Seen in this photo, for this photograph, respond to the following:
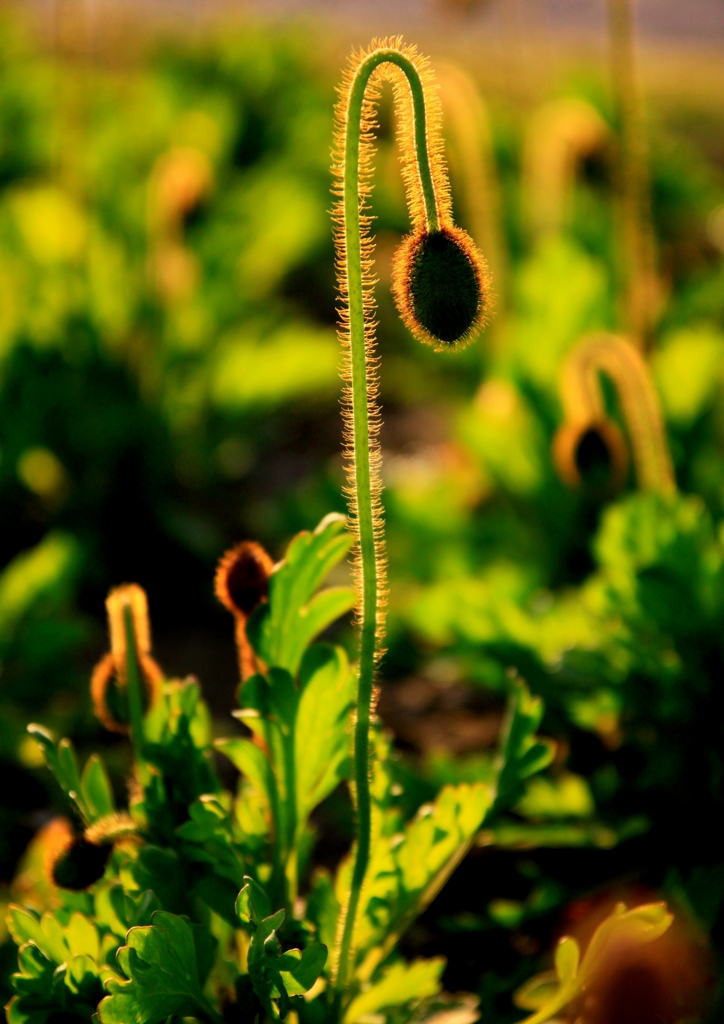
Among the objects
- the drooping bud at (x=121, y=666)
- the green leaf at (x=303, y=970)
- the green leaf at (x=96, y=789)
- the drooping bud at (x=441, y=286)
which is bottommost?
the green leaf at (x=303, y=970)

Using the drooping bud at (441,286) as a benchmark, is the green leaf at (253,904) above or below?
below

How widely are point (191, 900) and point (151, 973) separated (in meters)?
0.26

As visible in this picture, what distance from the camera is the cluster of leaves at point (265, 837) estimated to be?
1.55 m

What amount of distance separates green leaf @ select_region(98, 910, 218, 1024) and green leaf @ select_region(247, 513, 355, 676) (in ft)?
1.27

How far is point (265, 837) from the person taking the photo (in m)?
1.75

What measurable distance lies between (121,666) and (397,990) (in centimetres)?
58

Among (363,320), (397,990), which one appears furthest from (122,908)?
(363,320)

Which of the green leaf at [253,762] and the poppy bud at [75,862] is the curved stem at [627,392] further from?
the poppy bud at [75,862]

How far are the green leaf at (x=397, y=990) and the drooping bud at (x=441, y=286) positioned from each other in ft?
2.76

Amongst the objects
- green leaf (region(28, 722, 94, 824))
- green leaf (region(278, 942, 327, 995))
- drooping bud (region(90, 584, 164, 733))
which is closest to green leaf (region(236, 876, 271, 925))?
green leaf (region(278, 942, 327, 995))

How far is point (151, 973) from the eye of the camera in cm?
141

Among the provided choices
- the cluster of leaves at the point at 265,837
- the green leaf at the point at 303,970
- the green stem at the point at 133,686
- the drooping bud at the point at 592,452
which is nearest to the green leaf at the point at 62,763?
the cluster of leaves at the point at 265,837

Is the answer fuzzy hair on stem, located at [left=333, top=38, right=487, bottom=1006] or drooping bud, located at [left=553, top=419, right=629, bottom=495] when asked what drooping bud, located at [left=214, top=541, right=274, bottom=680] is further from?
drooping bud, located at [left=553, top=419, right=629, bottom=495]

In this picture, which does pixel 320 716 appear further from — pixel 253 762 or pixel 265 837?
pixel 265 837
